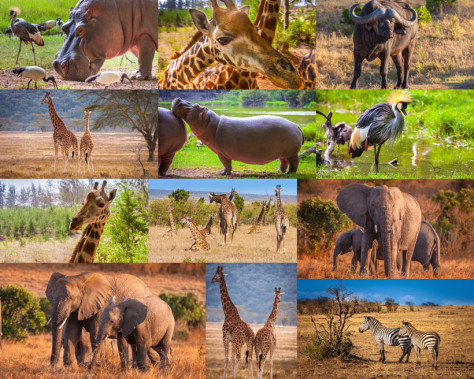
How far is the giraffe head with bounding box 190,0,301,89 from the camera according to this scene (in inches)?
309

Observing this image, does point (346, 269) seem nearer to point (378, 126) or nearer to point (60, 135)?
point (378, 126)

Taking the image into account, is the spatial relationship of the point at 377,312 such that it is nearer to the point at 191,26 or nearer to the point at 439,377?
the point at 439,377

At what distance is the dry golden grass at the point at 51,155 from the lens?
27.6 ft

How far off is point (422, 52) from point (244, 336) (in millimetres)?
3673

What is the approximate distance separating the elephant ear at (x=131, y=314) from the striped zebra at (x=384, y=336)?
8.18 feet

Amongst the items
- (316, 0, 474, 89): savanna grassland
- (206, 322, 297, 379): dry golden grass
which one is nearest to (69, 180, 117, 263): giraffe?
(206, 322, 297, 379): dry golden grass

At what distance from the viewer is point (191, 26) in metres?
8.43

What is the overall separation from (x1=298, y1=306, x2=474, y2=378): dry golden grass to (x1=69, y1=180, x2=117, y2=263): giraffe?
2400 millimetres

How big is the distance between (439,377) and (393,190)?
6.80ft

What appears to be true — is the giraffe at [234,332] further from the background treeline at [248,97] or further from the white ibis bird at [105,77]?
the white ibis bird at [105,77]

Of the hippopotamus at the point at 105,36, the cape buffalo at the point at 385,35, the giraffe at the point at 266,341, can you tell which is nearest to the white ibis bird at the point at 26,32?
the hippopotamus at the point at 105,36

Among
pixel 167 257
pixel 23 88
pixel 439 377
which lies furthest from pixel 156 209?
pixel 439 377

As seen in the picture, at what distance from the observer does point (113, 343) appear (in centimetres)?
829

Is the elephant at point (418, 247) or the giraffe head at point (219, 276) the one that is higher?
the elephant at point (418, 247)
